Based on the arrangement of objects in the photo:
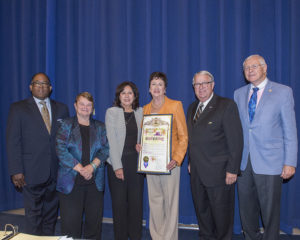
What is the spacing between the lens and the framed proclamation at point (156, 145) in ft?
7.73

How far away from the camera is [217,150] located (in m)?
2.31

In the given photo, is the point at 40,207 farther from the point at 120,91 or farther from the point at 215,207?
the point at 215,207

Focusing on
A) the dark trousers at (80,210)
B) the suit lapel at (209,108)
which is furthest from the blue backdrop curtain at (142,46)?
the dark trousers at (80,210)

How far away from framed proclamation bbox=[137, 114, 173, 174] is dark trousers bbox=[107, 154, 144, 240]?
5.2 inches

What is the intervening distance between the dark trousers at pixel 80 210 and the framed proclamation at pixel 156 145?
547 millimetres

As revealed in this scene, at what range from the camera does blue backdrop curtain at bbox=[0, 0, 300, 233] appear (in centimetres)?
310

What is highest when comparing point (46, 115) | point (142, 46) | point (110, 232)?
point (142, 46)

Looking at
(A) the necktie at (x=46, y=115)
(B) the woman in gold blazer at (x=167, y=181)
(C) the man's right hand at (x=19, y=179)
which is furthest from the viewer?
(A) the necktie at (x=46, y=115)

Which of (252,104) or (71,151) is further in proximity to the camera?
(252,104)

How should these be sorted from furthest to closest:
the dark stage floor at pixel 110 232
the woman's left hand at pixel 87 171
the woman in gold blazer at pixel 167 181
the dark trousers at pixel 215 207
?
1. the dark stage floor at pixel 110 232
2. the woman in gold blazer at pixel 167 181
3. the dark trousers at pixel 215 207
4. the woman's left hand at pixel 87 171

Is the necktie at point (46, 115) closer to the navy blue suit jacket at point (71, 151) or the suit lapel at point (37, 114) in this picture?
the suit lapel at point (37, 114)

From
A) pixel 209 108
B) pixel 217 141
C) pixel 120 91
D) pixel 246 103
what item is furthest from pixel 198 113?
pixel 120 91

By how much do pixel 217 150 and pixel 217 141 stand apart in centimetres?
9

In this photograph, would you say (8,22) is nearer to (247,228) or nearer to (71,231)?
(71,231)
